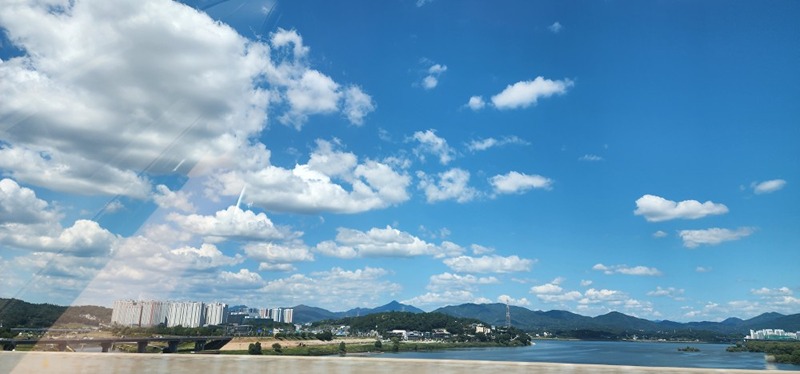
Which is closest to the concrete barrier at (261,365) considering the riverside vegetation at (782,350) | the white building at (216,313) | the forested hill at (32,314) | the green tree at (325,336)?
the forested hill at (32,314)

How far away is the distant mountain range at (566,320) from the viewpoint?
65.1 metres

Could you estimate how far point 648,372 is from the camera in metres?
5.83

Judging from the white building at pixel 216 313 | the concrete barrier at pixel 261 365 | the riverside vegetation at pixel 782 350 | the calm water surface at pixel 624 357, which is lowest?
the calm water surface at pixel 624 357

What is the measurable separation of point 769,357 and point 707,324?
6578 cm

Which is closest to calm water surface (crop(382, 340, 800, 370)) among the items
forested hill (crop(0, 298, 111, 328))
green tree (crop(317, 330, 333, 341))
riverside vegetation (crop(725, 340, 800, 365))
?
riverside vegetation (crop(725, 340, 800, 365))

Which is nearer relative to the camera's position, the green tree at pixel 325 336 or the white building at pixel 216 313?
the white building at pixel 216 313

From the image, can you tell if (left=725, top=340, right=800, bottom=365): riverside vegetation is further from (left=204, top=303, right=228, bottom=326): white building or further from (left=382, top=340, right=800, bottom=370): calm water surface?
(left=204, top=303, right=228, bottom=326): white building

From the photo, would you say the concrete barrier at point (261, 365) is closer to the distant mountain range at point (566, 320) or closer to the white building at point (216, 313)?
the white building at point (216, 313)

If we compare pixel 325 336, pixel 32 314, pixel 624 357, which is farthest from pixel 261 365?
pixel 624 357

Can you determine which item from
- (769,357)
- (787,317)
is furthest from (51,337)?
(787,317)

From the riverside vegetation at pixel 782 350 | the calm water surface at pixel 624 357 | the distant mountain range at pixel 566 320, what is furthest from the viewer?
the distant mountain range at pixel 566 320

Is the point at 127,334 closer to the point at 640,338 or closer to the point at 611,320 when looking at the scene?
the point at 640,338

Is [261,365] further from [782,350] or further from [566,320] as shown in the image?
[566,320]

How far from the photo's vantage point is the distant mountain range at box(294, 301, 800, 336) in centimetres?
6512
